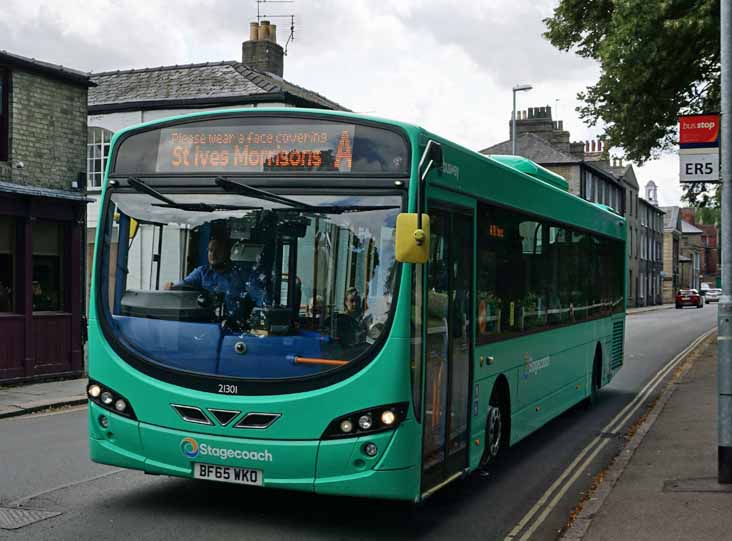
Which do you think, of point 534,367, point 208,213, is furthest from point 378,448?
point 534,367

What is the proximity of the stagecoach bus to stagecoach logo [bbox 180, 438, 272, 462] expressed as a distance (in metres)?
0.01

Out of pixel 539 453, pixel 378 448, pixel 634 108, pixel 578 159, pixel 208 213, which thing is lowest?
pixel 539 453

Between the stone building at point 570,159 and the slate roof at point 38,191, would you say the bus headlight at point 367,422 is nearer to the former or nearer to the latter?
the slate roof at point 38,191

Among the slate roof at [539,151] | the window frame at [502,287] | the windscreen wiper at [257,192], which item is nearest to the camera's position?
the windscreen wiper at [257,192]

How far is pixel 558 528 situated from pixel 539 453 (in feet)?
11.3

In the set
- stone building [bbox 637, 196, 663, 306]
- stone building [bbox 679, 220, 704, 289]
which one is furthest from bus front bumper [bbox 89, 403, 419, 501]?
stone building [bbox 679, 220, 704, 289]

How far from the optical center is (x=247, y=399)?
6.42 metres

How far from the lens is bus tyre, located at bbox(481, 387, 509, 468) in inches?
330

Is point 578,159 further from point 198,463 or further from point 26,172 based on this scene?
point 198,463

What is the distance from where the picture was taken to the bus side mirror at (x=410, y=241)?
6.05 metres

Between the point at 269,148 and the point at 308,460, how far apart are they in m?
2.19

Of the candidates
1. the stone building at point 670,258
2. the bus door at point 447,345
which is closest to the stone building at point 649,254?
the stone building at point 670,258

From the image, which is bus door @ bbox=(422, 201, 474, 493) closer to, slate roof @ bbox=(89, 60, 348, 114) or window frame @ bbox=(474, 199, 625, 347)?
window frame @ bbox=(474, 199, 625, 347)

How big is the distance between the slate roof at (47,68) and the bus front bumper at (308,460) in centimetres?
1236
